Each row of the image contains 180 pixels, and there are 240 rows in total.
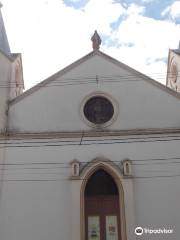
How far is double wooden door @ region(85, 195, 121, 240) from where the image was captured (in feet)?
45.3

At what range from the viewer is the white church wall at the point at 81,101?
15234 millimetres

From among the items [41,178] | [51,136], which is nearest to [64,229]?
[41,178]

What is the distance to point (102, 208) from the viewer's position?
46.9ft

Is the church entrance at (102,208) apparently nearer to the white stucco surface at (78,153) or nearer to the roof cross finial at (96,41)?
the white stucco surface at (78,153)

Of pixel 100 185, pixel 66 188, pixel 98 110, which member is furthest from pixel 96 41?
pixel 66 188

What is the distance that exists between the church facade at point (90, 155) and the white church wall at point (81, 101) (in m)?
0.04

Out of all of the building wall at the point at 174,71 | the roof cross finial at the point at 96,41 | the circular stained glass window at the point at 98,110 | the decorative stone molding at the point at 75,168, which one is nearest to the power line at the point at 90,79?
the circular stained glass window at the point at 98,110

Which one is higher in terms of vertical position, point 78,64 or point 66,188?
point 78,64

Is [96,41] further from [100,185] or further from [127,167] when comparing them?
[100,185]

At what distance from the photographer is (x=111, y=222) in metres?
14.1

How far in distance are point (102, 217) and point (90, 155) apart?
236cm

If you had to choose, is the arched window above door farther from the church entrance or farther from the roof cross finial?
the roof cross finial

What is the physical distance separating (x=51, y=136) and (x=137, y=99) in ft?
12.5

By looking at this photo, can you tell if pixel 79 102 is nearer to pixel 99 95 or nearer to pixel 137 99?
pixel 99 95
